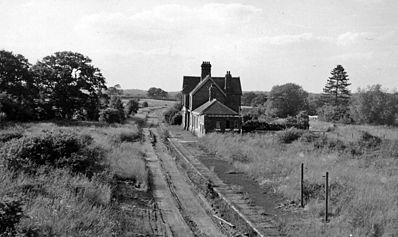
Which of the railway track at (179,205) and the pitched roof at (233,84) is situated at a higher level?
the pitched roof at (233,84)

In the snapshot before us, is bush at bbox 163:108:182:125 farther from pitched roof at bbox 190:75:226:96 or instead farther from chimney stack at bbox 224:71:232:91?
chimney stack at bbox 224:71:232:91

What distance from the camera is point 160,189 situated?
17875mm

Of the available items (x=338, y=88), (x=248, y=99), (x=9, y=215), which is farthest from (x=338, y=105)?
(x=9, y=215)

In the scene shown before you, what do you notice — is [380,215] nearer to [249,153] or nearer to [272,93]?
[249,153]

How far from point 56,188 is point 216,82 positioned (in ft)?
141

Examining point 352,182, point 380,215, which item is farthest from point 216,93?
point 380,215

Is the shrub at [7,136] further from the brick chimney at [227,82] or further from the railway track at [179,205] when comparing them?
the brick chimney at [227,82]

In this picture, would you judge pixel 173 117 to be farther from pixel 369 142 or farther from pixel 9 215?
pixel 9 215

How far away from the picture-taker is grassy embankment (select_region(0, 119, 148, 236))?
7699 millimetres

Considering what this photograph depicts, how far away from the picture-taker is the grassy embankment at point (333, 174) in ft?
35.3

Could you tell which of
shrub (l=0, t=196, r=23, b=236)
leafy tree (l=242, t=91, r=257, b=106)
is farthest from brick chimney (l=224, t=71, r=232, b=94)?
leafy tree (l=242, t=91, r=257, b=106)

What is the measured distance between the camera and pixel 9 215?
276 inches

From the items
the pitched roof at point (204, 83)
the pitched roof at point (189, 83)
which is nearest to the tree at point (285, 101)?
the pitched roof at point (189, 83)

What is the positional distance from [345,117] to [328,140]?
40332mm
